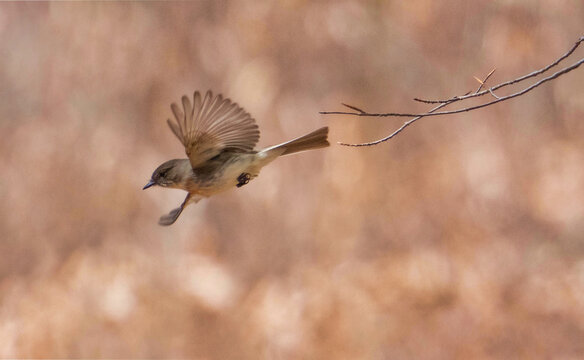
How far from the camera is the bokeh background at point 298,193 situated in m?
4.03

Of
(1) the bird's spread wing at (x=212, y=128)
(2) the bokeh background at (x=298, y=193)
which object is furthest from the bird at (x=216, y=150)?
(2) the bokeh background at (x=298, y=193)


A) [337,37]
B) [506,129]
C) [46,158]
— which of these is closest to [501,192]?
[506,129]

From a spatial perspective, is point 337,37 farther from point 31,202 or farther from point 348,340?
point 31,202

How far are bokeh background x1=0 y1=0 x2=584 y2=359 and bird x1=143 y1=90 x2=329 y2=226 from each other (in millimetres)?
2273

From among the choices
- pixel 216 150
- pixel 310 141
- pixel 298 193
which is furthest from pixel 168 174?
pixel 298 193

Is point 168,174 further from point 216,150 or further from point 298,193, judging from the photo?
point 298,193

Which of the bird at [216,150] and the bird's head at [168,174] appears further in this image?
the bird's head at [168,174]

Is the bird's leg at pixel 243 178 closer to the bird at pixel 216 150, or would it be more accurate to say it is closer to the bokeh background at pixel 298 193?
the bird at pixel 216 150

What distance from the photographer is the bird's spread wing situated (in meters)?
1.86

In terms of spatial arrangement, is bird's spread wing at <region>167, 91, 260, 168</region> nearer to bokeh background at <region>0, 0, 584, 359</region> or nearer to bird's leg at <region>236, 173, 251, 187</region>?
bird's leg at <region>236, 173, 251, 187</region>

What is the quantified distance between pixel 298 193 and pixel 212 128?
2579 millimetres

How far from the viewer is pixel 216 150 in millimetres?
2014

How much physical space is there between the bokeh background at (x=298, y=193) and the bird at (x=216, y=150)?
2273 millimetres

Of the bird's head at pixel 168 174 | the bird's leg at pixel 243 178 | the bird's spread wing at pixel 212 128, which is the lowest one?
the bird's leg at pixel 243 178
